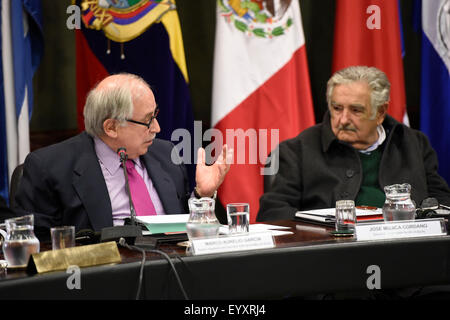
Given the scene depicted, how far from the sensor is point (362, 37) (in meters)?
3.60

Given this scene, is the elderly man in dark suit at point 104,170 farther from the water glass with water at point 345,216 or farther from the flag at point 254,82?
the flag at point 254,82

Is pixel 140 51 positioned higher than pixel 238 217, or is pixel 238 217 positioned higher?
pixel 140 51

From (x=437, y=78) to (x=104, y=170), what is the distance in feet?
7.39

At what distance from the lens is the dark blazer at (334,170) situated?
268cm

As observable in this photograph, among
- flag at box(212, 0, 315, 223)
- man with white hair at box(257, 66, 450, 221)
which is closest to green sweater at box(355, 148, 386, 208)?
man with white hair at box(257, 66, 450, 221)

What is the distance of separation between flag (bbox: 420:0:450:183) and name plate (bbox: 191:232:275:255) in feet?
7.81

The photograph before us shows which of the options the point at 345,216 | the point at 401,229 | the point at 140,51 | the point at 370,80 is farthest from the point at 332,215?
the point at 140,51

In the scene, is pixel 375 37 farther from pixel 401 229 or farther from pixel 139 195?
pixel 401 229

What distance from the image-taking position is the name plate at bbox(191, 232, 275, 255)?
146cm

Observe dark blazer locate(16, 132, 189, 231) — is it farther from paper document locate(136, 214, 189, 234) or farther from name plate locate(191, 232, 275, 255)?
name plate locate(191, 232, 275, 255)

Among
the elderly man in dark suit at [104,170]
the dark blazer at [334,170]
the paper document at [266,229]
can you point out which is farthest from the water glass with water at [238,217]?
the dark blazer at [334,170]

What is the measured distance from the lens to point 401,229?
1.69m

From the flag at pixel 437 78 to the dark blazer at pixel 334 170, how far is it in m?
0.81
